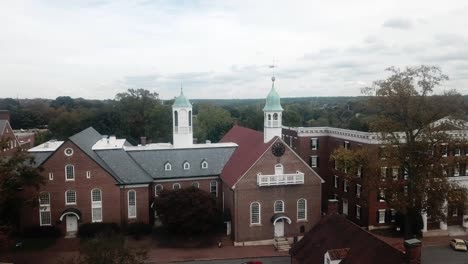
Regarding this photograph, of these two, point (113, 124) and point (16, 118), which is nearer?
point (113, 124)

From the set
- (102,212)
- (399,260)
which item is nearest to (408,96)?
(399,260)

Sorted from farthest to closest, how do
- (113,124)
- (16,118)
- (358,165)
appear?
(16,118) → (113,124) → (358,165)

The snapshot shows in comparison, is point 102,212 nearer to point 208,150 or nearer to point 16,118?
point 208,150

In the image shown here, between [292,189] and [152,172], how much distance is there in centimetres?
1546

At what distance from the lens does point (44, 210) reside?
40531mm

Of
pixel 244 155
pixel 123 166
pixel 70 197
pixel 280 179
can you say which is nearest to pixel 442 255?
pixel 280 179

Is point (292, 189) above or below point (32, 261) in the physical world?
above

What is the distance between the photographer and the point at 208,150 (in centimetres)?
4788

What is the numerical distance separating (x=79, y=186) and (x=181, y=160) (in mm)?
11214

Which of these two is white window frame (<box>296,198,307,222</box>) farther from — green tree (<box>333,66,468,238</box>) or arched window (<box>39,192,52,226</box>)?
arched window (<box>39,192,52,226</box>)

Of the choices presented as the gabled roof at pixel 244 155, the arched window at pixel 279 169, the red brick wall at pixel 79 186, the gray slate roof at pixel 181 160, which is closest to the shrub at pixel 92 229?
the red brick wall at pixel 79 186

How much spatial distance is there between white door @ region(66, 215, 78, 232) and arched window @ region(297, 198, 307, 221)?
73.0 feet

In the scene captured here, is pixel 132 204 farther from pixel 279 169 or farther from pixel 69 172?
pixel 279 169

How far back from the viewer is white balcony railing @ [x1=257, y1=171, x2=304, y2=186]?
3944 cm
